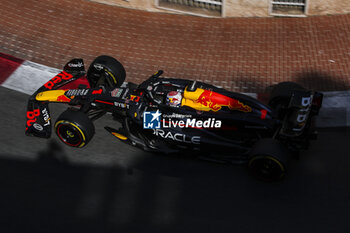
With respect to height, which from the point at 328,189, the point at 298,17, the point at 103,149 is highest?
the point at 298,17

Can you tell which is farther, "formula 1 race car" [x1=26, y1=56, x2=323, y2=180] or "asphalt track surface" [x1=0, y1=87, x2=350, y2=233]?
"formula 1 race car" [x1=26, y1=56, x2=323, y2=180]

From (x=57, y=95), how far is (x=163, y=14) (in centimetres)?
459

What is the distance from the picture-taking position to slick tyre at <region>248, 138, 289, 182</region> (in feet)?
18.2

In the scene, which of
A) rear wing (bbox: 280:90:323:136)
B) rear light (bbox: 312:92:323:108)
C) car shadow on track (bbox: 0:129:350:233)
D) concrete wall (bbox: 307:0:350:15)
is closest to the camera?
car shadow on track (bbox: 0:129:350:233)

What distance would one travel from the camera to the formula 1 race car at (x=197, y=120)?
5875 mm

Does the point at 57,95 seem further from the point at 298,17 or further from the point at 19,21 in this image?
the point at 298,17

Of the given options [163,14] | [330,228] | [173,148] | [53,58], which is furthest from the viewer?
[163,14]

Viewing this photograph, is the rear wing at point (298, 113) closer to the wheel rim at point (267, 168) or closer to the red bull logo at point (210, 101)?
the wheel rim at point (267, 168)

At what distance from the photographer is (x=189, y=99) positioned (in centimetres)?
637

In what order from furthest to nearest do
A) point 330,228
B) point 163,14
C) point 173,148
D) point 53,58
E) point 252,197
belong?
point 163,14 → point 53,58 → point 173,148 → point 252,197 → point 330,228

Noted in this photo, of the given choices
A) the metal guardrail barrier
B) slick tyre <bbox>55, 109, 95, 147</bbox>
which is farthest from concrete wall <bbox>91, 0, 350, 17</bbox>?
slick tyre <bbox>55, 109, 95, 147</bbox>

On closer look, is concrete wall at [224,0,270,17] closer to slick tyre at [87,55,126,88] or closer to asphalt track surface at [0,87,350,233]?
slick tyre at [87,55,126,88]

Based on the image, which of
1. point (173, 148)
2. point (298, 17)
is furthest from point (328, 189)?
point (298, 17)

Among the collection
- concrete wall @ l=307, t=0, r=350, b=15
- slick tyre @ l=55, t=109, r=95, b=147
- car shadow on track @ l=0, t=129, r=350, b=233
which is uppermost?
concrete wall @ l=307, t=0, r=350, b=15
